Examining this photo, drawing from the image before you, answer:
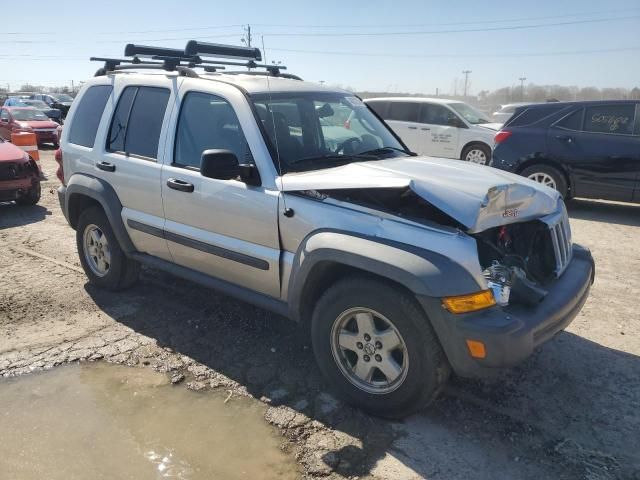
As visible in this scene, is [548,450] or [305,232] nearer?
[548,450]

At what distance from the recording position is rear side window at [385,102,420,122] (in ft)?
42.8

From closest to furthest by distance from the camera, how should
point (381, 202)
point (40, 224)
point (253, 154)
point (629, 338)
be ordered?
point (381, 202) → point (253, 154) → point (629, 338) → point (40, 224)

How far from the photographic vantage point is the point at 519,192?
3.28 m

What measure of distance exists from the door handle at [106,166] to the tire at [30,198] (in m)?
4.80

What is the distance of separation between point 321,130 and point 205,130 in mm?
867

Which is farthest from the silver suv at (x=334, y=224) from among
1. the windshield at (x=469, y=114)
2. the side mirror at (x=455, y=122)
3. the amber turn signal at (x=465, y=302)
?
the windshield at (x=469, y=114)

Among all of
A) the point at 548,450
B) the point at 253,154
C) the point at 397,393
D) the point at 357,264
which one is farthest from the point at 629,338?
the point at 253,154

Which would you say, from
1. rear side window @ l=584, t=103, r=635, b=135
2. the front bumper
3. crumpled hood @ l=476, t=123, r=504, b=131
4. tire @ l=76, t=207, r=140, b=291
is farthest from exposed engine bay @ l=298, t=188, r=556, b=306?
crumpled hood @ l=476, t=123, r=504, b=131

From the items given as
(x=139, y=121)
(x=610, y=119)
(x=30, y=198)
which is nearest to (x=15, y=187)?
(x=30, y=198)

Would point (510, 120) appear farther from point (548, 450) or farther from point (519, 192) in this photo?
point (548, 450)

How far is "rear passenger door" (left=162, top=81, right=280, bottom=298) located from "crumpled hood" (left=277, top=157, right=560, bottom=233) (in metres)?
0.35

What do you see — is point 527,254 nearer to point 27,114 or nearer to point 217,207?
point 217,207

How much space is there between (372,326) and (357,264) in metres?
0.39

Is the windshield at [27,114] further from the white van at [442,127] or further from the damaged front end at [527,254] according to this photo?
the damaged front end at [527,254]
